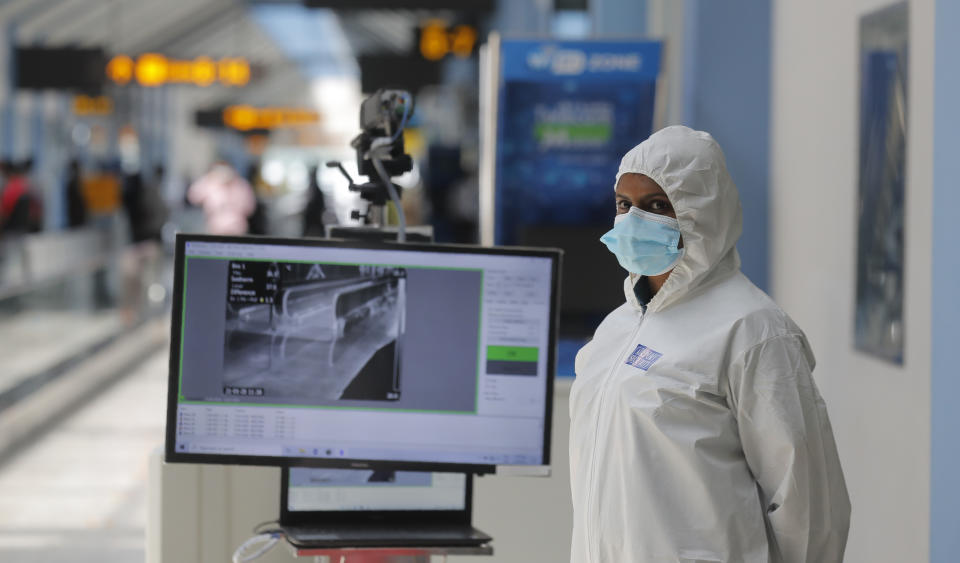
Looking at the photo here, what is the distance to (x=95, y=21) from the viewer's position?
23.4 meters

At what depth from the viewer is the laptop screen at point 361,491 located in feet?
7.81

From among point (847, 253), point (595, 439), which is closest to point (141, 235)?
point (847, 253)

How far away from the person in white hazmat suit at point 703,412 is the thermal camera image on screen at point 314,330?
1.46ft

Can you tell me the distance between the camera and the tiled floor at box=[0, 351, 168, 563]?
5.73 m

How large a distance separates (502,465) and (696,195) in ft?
2.09

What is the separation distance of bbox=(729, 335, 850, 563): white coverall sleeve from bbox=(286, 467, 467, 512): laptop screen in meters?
0.69

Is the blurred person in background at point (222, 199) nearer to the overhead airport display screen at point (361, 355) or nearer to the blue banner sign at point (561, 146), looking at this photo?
the blue banner sign at point (561, 146)

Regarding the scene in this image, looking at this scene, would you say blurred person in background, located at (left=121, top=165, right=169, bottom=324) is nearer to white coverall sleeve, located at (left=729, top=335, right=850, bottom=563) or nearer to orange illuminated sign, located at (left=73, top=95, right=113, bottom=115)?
orange illuminated sign, located at (left=73, top=95, right=113, bottom=115)

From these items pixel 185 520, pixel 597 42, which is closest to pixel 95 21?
pixel 597 42

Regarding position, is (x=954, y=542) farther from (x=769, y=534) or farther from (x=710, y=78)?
(x=710, y=78)

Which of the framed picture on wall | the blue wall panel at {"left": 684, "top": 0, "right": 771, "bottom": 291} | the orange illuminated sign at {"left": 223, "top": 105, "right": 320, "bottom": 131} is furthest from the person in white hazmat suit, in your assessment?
the orange illuminated sign at {"left": 223, "top": 105, "right": 320, "bottom": 131}

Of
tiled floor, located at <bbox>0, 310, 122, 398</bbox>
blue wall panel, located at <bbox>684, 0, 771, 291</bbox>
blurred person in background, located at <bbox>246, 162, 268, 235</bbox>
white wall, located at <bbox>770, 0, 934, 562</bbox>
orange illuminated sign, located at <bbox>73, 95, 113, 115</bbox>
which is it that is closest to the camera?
white wall, located at <bbox>770, 0, 934, 562</bbox>

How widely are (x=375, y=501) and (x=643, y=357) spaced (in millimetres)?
650

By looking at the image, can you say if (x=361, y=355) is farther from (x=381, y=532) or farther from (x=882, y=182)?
(x=882, y=182)
